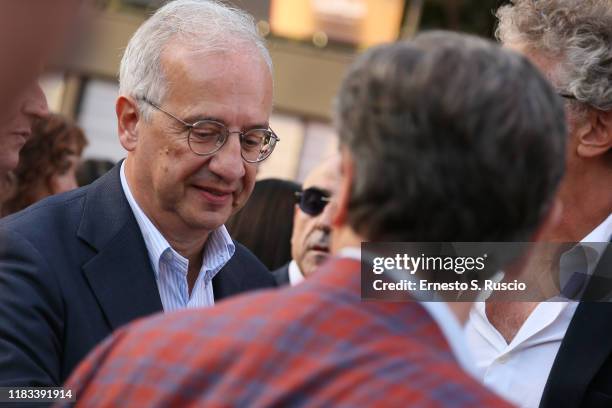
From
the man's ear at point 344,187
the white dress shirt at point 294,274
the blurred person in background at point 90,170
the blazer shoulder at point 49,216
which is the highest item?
the man's ear at point 344,187

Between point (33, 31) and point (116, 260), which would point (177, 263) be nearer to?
point (116, 260)

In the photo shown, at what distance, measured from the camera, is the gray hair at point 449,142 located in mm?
1179

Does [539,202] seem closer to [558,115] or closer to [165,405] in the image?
[558,115]

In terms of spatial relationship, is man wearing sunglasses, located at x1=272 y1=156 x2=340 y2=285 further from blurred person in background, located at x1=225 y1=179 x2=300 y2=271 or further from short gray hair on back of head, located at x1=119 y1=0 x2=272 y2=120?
short gray hair on back of head, located at x1=119 y1=0 x2=272 y2=120

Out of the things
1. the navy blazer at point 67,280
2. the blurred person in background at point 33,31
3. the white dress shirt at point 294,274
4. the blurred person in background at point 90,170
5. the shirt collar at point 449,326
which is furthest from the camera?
the blurred person in background at point 90,170

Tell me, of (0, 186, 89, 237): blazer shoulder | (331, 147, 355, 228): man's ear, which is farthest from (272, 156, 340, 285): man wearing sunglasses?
(331, 147, 355, 228): man's ear

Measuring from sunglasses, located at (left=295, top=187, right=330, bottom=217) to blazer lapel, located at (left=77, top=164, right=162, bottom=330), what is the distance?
1331 mm

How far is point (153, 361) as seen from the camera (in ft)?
3.92

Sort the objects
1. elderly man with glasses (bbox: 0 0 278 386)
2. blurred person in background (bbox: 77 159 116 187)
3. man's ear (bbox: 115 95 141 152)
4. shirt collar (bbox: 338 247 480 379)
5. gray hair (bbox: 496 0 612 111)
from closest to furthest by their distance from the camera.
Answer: shirt collar (bbox: 338 247 480 379) → elderly man with glasses (bbox: 0 0 278 386) → man's ear (bbox: 115 95 141 152) → gray hair (bbox: 496 0 612 111) → blurred person in background (bbox: 77 159 116 187)

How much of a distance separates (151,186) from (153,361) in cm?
144

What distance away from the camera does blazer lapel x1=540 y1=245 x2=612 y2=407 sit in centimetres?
243

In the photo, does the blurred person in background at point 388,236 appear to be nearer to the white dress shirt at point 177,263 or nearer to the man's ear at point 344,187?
the man's ear at point 344,187

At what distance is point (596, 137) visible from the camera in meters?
2.82

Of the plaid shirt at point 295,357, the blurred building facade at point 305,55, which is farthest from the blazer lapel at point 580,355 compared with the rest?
the blurred building facade at point 305,55
